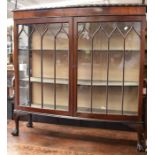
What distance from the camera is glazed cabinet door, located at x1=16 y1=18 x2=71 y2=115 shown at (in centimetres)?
211

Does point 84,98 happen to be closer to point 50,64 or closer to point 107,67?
point 107,67

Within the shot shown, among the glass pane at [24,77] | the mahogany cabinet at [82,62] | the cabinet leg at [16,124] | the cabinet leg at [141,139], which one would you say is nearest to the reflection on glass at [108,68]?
the mahogany cabinet at [82,62]

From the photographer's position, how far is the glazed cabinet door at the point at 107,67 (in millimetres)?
1952

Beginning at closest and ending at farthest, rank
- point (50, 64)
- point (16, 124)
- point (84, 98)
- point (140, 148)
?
point (140, 148) < point (84, 98) < point (50, 64) < point (16, 124)

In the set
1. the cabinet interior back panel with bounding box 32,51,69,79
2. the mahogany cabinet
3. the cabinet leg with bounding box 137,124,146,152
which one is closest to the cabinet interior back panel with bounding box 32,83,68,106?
the mahogany cabinet

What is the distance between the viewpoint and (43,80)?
2.23 m

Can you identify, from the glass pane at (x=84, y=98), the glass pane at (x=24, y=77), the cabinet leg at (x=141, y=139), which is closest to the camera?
the cabinet leg at (x=141, y=139)

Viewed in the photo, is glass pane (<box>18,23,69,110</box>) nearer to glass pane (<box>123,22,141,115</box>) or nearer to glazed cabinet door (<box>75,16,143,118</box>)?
glazed cabinet door (<box>75,16,143,118</box>)

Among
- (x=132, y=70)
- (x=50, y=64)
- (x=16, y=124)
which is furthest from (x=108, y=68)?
(x=16, y=124)

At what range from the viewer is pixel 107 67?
2.07 m

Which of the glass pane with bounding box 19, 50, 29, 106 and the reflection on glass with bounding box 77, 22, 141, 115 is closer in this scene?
the reflection on glass with bounding box 77, 22, 141, 115

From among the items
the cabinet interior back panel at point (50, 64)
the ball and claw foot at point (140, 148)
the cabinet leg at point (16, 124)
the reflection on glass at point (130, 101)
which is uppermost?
the cabinet interior back panel at point (50, 64)

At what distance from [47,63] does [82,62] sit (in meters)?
0.37

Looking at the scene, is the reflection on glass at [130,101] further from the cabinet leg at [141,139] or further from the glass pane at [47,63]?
the glass pane at [47,63]
